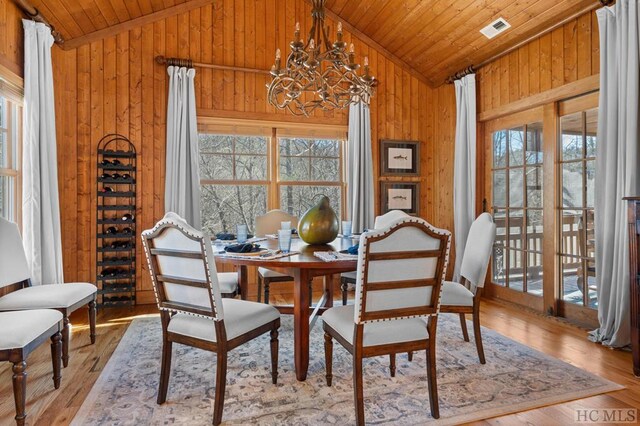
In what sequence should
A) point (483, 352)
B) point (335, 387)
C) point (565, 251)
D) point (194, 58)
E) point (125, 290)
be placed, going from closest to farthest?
point (335, 387) < point (483, 352) < point (565, 251) < point (125, 290) < point (194, 58)

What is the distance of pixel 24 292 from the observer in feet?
7.88

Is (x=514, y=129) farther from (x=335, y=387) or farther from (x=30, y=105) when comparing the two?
(x=30, y=105)

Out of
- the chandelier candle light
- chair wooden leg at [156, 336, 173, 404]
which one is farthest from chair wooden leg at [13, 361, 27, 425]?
the chandelier candle light

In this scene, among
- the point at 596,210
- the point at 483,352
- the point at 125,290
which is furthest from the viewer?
the point at 125,290

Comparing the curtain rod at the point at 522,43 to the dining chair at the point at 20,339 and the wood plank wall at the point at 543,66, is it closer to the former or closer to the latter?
the wood plank wall at the point at 543,66

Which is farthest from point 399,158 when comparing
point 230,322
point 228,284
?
point 230,322

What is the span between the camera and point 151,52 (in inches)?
158

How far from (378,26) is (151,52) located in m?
2.60

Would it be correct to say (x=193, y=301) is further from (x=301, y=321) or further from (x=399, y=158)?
(x=399, y=158)

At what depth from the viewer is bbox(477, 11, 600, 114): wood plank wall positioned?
3105 mm

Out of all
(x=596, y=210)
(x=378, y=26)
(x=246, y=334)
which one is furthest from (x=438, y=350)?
(x=378, y=26)

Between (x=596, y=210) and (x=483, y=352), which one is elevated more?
(x=596, y=210)

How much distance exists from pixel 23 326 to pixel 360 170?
351cm

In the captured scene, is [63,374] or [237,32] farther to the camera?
[237,32]
